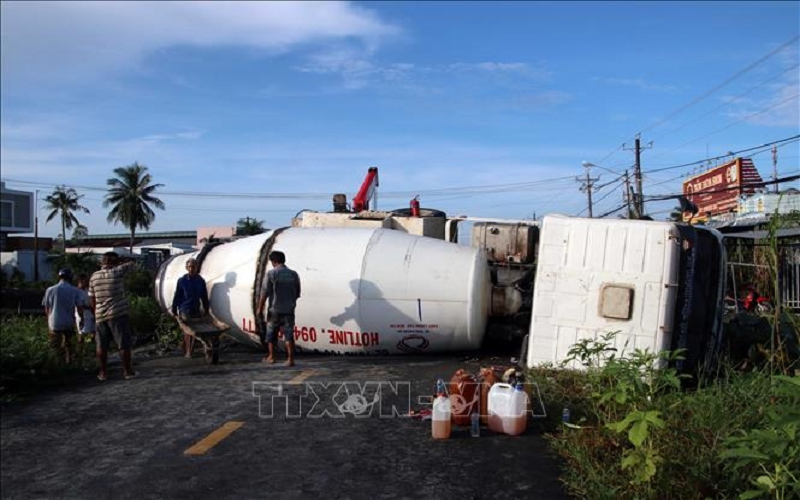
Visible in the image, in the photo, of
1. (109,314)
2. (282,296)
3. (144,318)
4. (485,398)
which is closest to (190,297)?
(109,314)

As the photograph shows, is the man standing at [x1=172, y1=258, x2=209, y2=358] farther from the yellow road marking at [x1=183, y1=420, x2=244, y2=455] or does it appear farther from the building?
the building

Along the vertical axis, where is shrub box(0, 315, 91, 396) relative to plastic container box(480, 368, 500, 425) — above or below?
below

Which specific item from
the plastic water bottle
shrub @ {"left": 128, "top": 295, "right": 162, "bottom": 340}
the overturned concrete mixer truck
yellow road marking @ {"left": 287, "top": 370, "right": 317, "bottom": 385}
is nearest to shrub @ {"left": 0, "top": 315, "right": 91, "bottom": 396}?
the overturned concrete mixer truck

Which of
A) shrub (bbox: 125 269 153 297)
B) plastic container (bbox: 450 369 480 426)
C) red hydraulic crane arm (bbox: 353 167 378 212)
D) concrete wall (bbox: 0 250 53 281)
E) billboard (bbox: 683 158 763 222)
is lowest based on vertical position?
concrete wall (bbox: 0 250 53 281)

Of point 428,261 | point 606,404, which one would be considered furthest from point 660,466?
point 428,261

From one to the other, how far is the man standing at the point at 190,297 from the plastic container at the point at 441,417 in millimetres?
5262

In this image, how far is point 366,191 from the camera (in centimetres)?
1342

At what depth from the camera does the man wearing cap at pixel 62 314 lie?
9359 millimetres

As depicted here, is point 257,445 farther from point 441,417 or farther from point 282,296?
point 282,296

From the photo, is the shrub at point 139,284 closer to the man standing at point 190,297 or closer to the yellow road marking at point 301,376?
the man standing at point 190,297

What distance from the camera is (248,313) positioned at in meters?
9.41

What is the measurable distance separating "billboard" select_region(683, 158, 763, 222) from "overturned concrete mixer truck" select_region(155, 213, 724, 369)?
20.6 m

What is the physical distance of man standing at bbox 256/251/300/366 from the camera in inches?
336

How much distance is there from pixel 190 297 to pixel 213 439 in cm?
434
